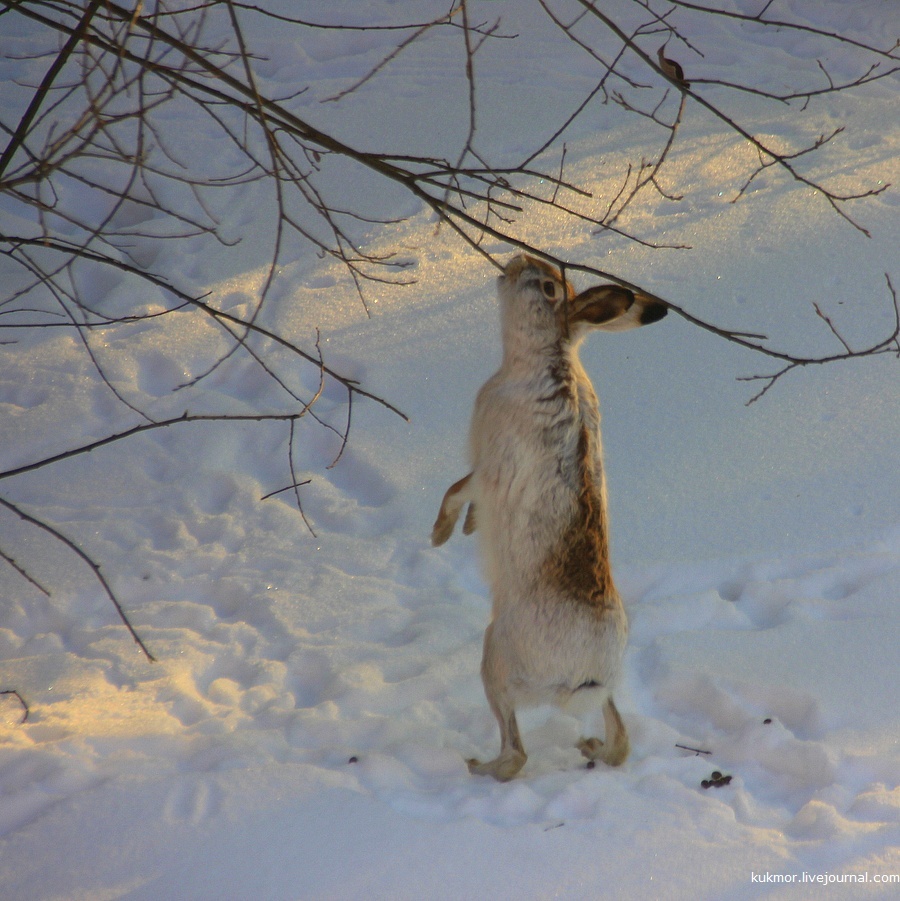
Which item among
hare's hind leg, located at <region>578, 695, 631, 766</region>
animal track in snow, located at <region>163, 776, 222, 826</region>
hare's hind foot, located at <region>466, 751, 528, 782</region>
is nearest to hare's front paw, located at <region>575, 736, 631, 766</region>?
hare's hind leg, located at <region>578, 695, 631, 766</region>

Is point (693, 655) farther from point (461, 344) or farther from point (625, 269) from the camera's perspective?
point (625, 269)

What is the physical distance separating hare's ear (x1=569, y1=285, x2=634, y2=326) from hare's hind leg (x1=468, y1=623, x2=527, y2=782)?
3.97 feet

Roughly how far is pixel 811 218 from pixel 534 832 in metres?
5.07

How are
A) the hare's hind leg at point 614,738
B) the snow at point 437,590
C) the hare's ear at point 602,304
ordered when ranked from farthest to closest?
1. the hare's hind leg at point 614,738
2. the hare's ear at point 602,304
3. the snow at point 437,590

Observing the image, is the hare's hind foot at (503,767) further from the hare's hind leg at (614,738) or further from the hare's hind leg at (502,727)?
the hare's hind leg at (614,738)

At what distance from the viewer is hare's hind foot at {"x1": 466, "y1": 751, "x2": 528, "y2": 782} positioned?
10.8ft

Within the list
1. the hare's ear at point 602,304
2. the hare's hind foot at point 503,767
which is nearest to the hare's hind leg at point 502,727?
the hare's hind foot at point 503,767

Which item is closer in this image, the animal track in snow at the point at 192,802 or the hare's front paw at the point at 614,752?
the animal track in snow at the point at 192,802

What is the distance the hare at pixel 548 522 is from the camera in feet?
10.6

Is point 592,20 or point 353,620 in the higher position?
point 592,20

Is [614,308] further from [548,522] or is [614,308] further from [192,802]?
[192,802]

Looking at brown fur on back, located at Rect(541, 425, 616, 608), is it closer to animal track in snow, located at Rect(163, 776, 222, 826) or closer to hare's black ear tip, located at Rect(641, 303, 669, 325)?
hare's black ear tip, located at Rect(641, 303, 669, 325)

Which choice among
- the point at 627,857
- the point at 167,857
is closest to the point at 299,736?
the point at 167,857

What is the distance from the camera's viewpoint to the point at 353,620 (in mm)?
4230
